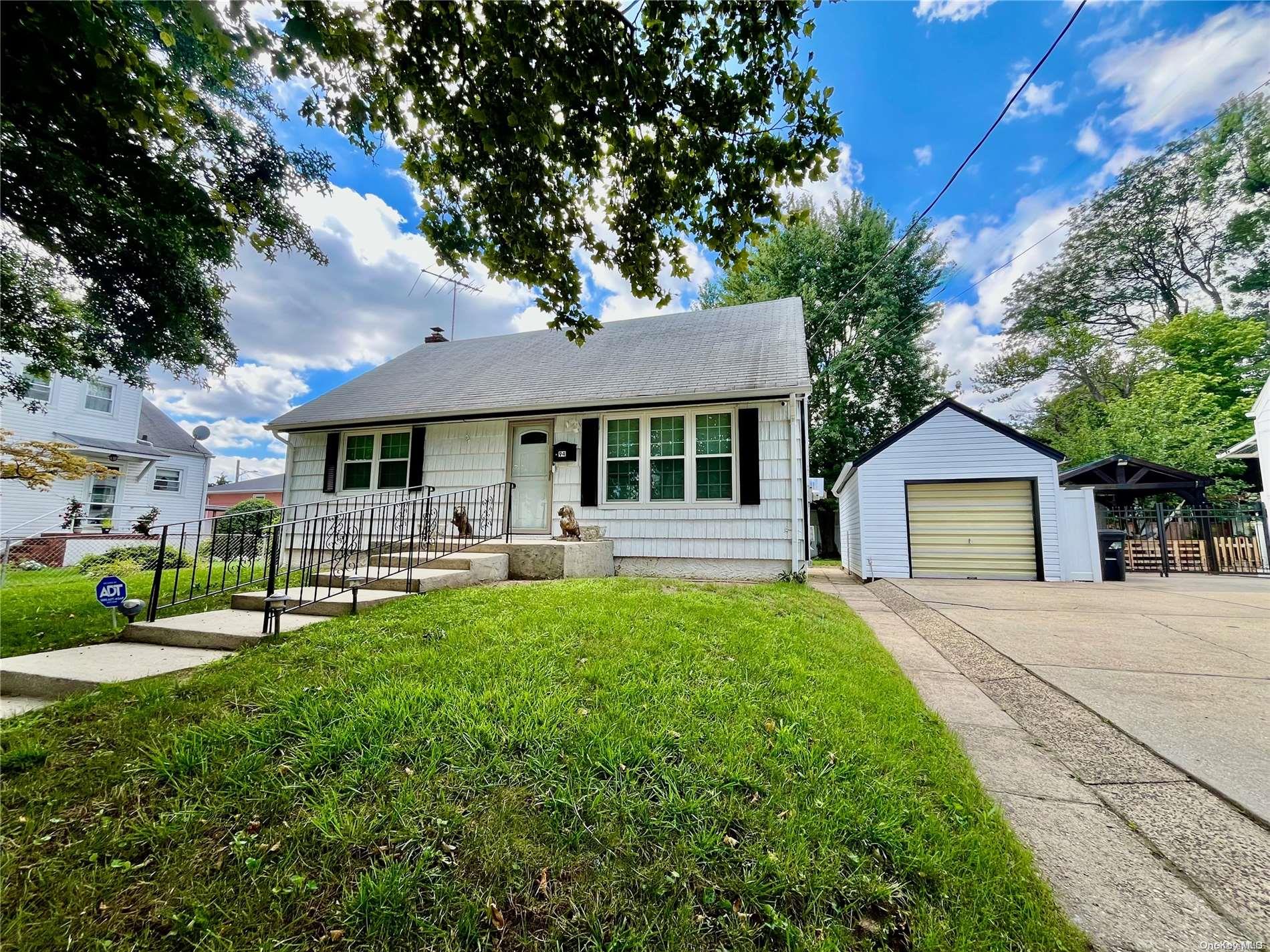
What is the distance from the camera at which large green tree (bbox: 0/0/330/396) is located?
3.19 m

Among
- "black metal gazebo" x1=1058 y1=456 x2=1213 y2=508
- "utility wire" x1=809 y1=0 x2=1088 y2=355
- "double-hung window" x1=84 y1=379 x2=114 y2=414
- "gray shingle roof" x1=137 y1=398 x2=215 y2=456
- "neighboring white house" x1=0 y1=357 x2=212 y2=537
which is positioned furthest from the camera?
"gray shingle roof" x1=137 y1=398 x2=215 y2=456

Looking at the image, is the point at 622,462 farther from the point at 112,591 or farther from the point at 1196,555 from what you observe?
the point at 1196,555

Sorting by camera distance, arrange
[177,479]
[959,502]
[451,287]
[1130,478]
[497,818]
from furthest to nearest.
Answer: [177,479], [451,287], [1130,478], [959,502], [497,818]

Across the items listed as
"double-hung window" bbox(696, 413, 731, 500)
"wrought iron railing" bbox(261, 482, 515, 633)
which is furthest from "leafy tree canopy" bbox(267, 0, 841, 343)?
"double-hung window" bbox(696, 413, 731, 500)

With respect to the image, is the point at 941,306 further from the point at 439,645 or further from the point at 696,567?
the point at 439,645

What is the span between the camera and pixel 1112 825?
201 centimetres

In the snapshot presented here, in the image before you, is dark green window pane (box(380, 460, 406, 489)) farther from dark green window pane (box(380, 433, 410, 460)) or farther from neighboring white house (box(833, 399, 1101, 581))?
neighboring white house (box(833, 399, 1101, 581))

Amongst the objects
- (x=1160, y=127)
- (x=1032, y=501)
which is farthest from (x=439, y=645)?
(x=1160, y=127)

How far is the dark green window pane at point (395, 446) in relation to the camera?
9.93 meters

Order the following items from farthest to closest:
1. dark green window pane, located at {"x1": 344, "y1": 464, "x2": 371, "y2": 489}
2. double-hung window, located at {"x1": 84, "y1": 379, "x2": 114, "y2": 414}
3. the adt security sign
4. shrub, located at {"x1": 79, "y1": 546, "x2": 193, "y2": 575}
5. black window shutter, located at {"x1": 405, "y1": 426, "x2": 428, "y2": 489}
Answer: double-hung window, located at {"x1": 84, "y1": 379, "x2": 114, "y2": 414} → dark green window pane, located at {"x1": 344, "y1": 464, "x2": 371, "y2": 489} → black window shutter, located at {"x1": 405, "y1": 426, "x2": 428, "y2": 489} → shrub, located at {"x1": 79, "y1": 546, "x2": 193, "y2": 575} → the adt security sign

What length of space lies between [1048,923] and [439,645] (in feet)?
11.1

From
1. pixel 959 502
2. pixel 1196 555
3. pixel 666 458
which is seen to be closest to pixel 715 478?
pixel 666 458

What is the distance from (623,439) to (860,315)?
52.4 feet

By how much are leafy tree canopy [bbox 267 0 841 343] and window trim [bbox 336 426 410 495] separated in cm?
662
